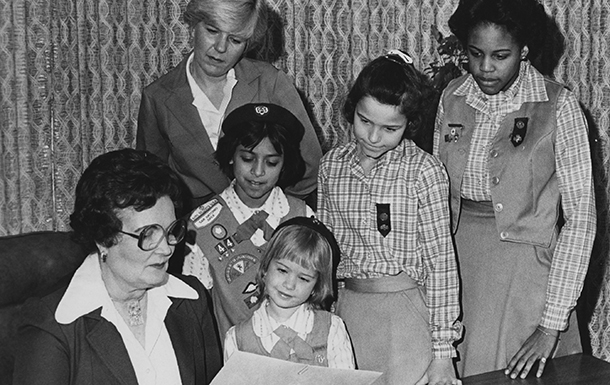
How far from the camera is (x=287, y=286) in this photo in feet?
7.50

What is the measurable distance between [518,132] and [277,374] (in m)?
1.00

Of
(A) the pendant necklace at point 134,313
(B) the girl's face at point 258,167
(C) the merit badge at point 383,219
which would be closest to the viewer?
(A) the pendant necklace at point 134,313

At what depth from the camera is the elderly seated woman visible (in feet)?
6.08

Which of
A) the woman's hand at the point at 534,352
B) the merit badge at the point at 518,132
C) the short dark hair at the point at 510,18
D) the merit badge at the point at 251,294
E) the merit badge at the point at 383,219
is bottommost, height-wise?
the merit badge at the point at 251,294

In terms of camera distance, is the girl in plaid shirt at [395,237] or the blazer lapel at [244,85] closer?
the girl in plaid shirt at [395,237]

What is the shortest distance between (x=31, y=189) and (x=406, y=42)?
72.8 inches

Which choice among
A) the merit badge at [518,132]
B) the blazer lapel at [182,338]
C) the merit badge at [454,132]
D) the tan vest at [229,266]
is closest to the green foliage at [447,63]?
the merit badge at [454,132]

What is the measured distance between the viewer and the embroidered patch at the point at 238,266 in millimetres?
2553

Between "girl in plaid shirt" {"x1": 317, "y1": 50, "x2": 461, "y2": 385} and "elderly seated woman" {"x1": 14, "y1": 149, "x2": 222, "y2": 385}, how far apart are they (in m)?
0.58

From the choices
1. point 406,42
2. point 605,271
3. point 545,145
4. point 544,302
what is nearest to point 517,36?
point 545,145

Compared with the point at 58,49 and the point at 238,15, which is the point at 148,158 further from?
the point at 58,49

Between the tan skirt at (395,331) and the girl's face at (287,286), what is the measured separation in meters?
0.20

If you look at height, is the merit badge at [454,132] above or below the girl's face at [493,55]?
below

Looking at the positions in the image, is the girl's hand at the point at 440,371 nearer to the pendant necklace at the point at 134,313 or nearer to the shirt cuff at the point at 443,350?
the shirt cuff at the point at 443,350
